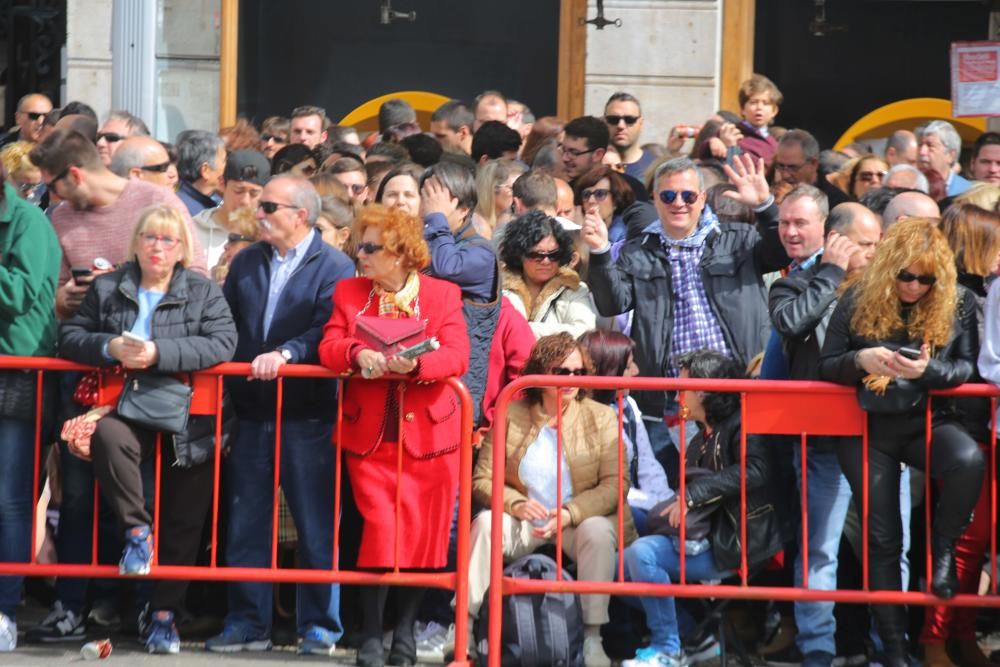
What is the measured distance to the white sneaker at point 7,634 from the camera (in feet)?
25.4

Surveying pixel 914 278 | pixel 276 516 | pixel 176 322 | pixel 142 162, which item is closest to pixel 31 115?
pixel 142 162

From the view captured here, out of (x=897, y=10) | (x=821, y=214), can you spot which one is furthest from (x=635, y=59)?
(x=821, y=214)

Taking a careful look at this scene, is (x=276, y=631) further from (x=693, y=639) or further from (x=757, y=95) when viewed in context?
(x=757, y=95)

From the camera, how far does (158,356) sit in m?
7.46

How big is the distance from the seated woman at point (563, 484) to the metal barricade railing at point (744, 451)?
9.8 inches

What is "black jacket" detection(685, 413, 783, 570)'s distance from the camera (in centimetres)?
759

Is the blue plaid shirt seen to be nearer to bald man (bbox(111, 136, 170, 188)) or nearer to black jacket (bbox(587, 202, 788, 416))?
black jacket (bbox(587, 202, 788, 416))

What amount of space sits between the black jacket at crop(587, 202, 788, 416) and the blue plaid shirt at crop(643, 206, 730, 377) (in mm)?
25

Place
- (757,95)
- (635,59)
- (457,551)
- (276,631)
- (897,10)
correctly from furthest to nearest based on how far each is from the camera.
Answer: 1. (897,10)
2. (635,59)
3. (757,95)
4. (276,631)
5. (457,551)

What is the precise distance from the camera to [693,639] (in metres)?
7.86

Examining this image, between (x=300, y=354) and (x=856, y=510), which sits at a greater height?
(x=300, y=354)

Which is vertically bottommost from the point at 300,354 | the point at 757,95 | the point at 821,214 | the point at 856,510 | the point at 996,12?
the point at 856,510

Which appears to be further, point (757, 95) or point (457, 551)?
point (757, 95)

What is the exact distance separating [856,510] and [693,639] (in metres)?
0.92
